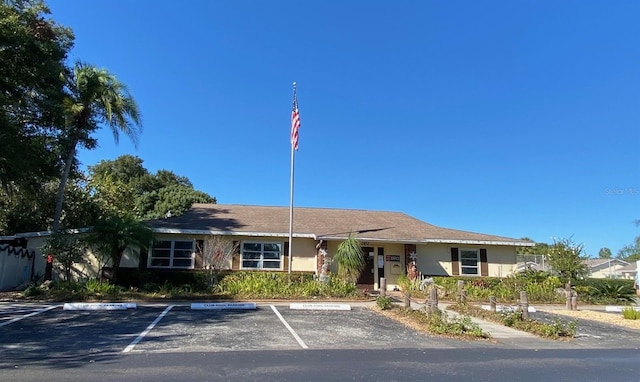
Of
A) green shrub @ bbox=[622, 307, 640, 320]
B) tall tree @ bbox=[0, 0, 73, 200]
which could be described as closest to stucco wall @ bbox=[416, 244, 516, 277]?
green shrub @ bbox=[622, 307, 640, 320]

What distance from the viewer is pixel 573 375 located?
6836 mm

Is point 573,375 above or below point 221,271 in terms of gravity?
below

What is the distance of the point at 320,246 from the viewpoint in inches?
808

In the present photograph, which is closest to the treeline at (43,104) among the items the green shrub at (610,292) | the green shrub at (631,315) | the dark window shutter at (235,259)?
the dark window shutter at (235,259)

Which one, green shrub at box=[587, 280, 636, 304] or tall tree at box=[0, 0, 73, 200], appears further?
green shrub at box=[587, 280, 636, 304]

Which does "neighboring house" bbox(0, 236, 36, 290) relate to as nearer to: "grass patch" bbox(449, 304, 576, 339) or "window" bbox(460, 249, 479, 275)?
"grass patch" bbox(449, 304, 576, 339)

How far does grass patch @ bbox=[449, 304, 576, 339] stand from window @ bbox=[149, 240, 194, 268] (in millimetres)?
12022

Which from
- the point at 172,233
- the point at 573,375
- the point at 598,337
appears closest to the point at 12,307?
the point at 172,233

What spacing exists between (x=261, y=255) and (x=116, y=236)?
6.65 m

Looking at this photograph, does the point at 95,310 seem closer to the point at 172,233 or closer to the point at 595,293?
the point at 172,233

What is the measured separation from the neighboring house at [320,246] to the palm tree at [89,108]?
4.41 metres

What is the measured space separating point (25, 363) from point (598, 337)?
12.3 metres

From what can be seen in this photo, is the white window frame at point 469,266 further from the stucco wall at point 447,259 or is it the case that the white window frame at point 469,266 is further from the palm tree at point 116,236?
the palm tree at point 116,236

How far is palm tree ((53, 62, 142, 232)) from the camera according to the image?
18344 millimetres
